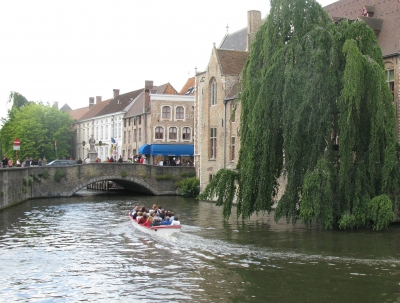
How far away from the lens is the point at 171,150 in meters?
55.9

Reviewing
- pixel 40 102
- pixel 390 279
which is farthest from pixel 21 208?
pixel 40 102

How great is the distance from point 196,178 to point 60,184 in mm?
9962

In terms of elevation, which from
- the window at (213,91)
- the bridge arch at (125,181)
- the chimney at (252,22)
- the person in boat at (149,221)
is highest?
the chimney at (252,22)

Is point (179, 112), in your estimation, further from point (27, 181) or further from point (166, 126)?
point (27, 181)

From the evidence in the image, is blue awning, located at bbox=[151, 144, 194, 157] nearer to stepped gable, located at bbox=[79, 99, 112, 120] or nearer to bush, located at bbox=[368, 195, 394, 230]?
stepped gable, located at bbox=[79, 99, 112, 120]

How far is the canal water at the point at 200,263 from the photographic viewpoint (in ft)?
43.0

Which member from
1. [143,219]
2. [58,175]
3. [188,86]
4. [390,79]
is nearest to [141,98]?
[188,86]

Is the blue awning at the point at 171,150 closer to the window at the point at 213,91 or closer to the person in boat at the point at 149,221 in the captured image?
the window at the point at 213,91

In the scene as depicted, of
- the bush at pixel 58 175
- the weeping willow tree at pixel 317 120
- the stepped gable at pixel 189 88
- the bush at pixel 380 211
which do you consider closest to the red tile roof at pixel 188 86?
the stepped gable at pixel 189 88

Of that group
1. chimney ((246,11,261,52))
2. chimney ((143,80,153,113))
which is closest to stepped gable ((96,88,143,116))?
chimney ((143,80,153,113))

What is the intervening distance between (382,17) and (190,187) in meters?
19.9

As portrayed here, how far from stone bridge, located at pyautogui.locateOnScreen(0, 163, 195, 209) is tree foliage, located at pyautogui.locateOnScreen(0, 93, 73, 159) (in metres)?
23.0

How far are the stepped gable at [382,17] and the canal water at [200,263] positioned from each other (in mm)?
8282

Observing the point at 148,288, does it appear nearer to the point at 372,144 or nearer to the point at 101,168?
the point at 372,144
